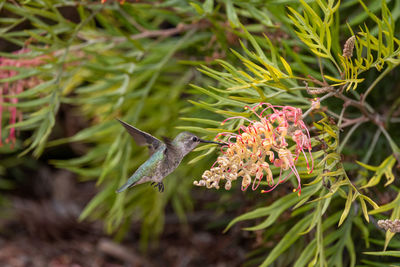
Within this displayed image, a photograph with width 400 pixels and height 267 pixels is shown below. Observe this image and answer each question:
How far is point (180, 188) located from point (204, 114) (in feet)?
1.94

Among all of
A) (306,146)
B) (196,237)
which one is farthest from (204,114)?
(196,237)

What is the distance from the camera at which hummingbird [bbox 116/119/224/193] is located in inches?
31.6

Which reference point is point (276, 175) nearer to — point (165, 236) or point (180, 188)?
point (180, 188)

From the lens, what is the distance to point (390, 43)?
0.82 m

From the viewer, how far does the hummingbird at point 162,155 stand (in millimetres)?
802

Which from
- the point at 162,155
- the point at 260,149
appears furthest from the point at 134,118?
the point at 260,149

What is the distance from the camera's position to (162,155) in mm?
858

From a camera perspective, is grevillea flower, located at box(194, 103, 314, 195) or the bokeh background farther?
the bokeh background

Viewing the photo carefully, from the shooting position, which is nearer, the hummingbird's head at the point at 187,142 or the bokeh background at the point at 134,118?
the hummingbird's head at the point at 187,142

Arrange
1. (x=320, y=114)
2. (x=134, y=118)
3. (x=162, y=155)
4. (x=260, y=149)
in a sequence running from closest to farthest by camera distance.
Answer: (x=260, y=149) → (x=162, y=155) → (x=320, y=114) → (x=134, y=118)

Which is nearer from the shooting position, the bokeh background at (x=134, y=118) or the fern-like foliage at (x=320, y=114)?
the fern-like foliage at (x=320, y=114)

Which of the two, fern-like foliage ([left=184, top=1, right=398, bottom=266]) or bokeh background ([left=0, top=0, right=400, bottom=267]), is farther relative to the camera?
bokeh background ([left=0, top=0, right=400, bottom=267])

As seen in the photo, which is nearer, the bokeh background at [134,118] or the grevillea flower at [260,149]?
the grevillea flower at [260,149]

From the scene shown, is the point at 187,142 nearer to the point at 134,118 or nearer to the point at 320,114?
the point at 320,114
